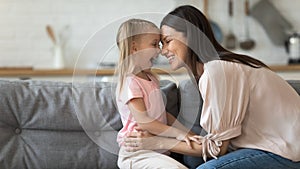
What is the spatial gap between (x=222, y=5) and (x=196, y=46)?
2.27 m

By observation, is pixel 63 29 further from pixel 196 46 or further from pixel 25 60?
pixel 196 46

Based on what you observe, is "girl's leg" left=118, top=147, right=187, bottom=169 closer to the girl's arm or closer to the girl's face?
the girl's arm

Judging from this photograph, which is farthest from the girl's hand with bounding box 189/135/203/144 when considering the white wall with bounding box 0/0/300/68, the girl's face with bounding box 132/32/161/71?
the white wall with bounding box 0/0/300/68

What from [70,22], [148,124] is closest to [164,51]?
[148,124]

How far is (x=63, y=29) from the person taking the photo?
383cm

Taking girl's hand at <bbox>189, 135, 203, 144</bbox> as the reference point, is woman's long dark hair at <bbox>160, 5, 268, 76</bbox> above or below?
above

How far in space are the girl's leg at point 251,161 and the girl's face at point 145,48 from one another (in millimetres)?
467

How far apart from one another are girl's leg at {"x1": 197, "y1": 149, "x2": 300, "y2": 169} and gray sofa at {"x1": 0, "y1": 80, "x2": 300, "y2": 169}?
0.39 meters

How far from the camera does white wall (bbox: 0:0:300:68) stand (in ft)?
12.5

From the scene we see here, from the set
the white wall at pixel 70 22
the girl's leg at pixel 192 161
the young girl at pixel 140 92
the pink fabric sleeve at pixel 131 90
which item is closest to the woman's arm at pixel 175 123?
the young girl at pixel 140 92

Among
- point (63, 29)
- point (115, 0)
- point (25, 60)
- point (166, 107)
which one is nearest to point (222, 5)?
point (115, 0)

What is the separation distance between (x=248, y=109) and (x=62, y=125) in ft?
2.77

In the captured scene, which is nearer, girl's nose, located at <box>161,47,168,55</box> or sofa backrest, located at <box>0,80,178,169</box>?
girl's nose, located at <box>161,47,168,55</box>

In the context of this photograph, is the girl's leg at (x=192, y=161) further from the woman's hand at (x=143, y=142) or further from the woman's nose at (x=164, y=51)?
the woman's nose at (x=164, y=51)
